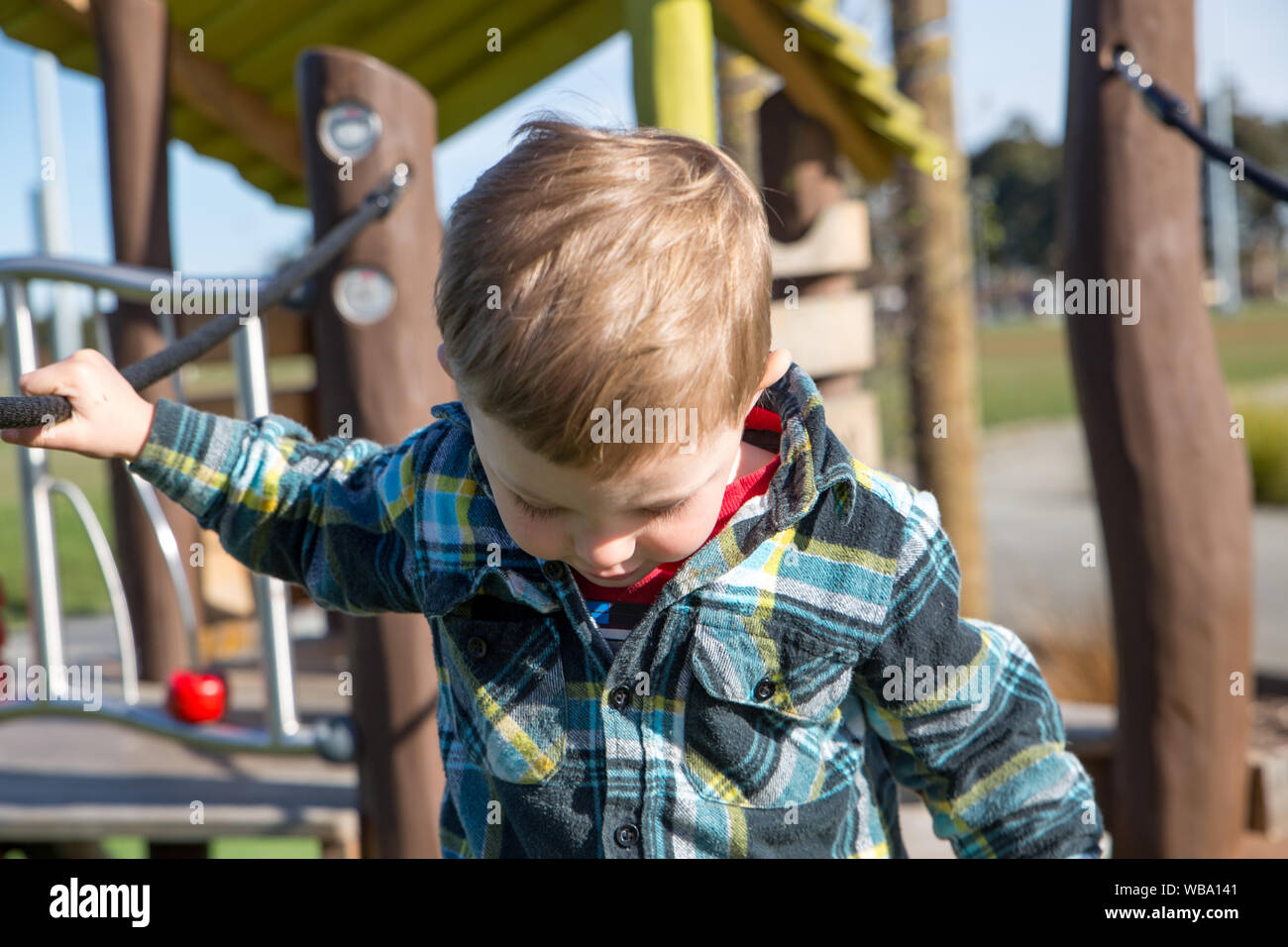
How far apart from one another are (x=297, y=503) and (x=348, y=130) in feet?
3.98

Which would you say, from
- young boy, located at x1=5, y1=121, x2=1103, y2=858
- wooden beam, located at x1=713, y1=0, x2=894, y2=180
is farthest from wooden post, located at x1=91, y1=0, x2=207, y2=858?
young boy, located at x1=5, y1=121, x2=1103, y2=858

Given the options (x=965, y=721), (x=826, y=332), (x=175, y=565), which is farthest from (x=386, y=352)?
(x=826, y=332)

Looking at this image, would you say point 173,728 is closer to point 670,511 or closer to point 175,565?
point 175,565

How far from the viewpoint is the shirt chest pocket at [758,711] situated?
1271 millimetres

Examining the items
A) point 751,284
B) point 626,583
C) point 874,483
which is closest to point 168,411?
point 626,583

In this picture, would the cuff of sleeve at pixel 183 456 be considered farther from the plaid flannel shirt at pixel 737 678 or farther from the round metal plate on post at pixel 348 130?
the round metal plate on post at pixel 348 130

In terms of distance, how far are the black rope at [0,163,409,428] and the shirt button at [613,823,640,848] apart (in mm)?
804

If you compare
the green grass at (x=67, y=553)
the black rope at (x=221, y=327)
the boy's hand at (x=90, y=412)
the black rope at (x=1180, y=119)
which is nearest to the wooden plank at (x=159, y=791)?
the black rope at (x=221, y=327)

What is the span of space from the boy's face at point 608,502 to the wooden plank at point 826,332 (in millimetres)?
2667

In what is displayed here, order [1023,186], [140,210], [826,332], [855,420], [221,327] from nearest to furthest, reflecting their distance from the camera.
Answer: [221,327]
[140,210]
[826,332]
[855,420]
[1023,186]

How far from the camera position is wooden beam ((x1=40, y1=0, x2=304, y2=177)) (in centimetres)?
398

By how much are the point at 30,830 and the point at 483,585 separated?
202 cm

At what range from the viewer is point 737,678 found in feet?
4.17
